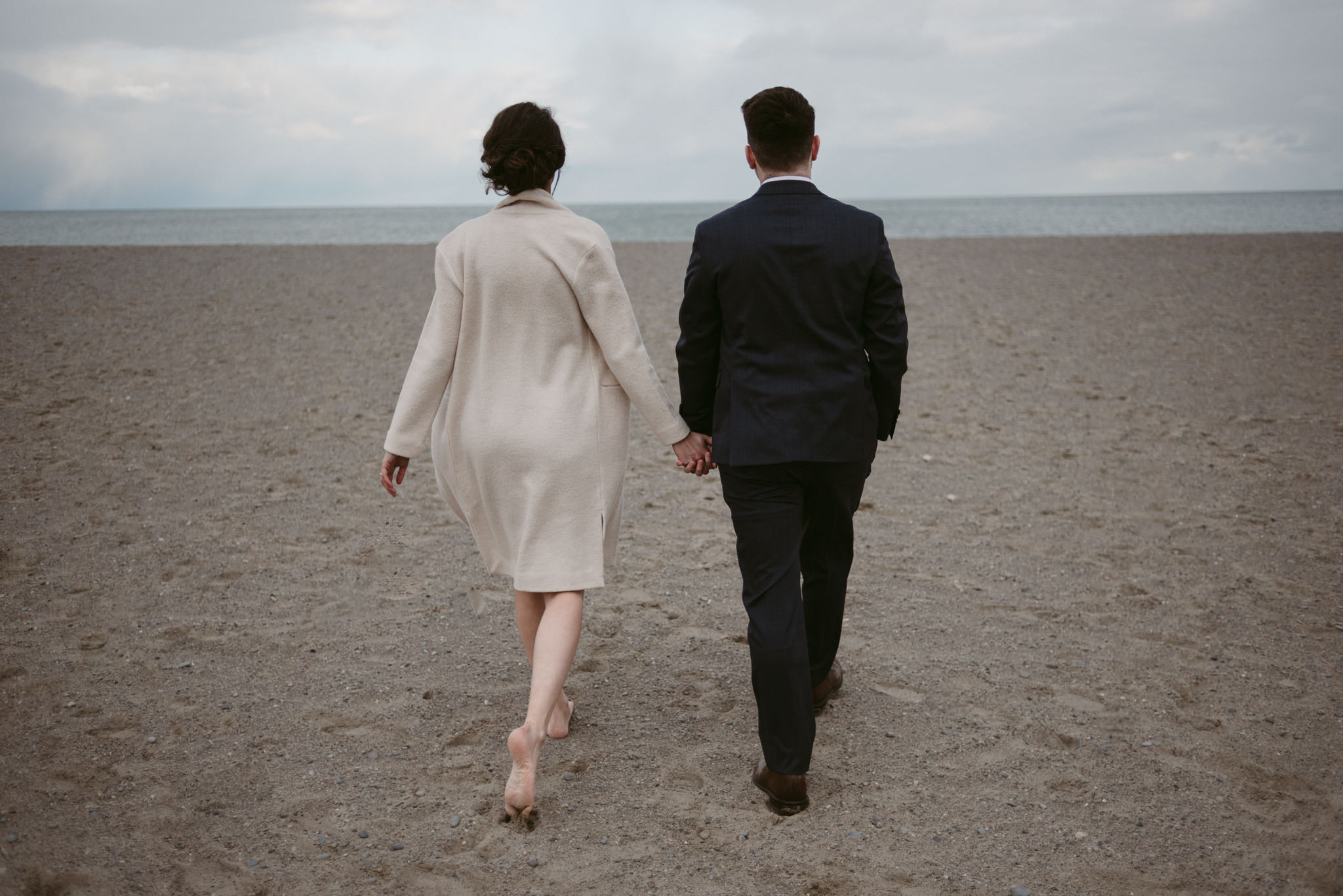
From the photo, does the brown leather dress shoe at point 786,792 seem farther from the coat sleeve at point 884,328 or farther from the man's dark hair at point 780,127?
the man's dark hair at point 780,127

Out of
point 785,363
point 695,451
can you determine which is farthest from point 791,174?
point 695,451

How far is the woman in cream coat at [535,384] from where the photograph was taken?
8.57 ft

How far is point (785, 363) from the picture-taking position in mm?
2568

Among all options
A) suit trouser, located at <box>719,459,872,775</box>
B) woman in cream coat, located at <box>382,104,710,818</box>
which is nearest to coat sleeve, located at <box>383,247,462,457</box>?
woman in cream coat, located at <box>382,104,710,818</box>

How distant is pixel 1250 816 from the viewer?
268 cm

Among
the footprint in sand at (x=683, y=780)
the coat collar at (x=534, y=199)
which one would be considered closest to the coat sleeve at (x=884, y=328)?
the coat collar at (x=534, y=199)

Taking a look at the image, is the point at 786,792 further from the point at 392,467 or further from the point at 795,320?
the point at 392,467

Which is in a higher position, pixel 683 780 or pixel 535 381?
pixel 535 381

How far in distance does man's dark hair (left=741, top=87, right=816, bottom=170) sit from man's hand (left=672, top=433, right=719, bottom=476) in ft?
2.78

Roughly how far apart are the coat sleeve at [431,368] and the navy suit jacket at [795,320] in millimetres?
698

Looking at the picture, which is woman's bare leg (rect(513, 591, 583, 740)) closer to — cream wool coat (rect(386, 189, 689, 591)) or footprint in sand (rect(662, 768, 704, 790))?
cream wool coat (rect(386, 189, 689, 591))

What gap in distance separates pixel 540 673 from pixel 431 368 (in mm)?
970

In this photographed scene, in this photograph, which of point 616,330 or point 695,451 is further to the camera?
point 695,451

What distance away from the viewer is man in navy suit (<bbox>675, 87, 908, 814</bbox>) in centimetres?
252
